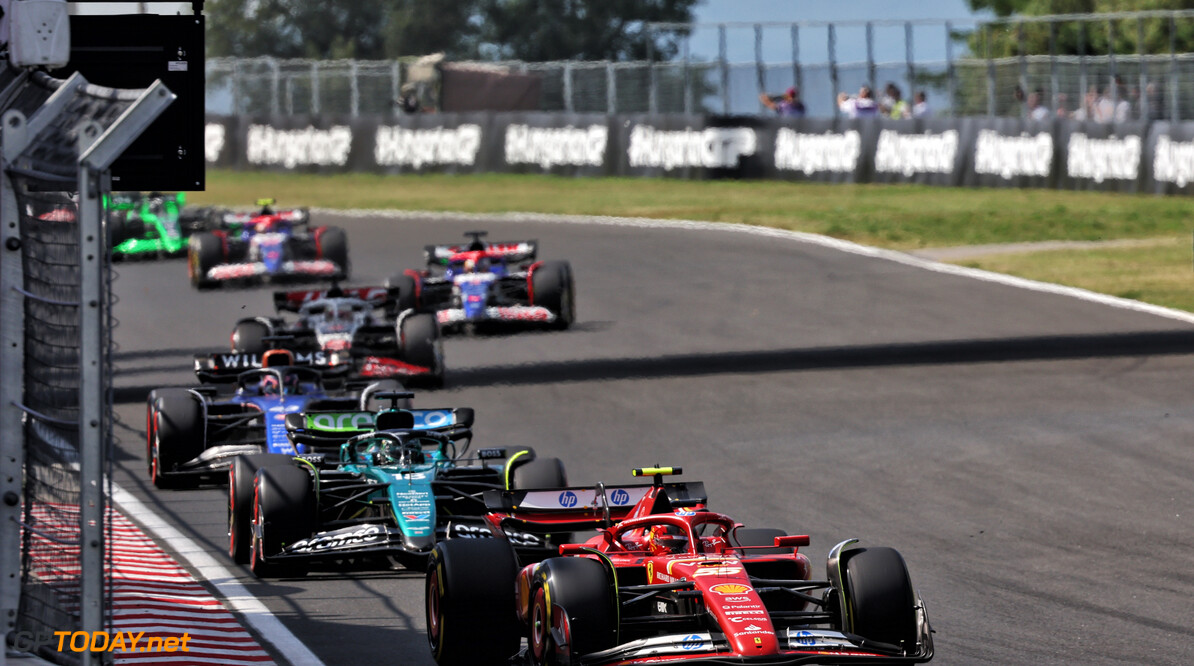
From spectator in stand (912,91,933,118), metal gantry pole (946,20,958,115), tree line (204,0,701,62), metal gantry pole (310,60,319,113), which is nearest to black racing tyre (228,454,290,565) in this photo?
spectator in stand (912,91,933,118)

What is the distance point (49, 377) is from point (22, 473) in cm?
33

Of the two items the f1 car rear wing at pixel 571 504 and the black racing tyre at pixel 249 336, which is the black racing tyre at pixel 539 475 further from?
the black racing tyre at pixel 249 336

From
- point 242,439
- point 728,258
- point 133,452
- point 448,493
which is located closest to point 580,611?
point 448,493

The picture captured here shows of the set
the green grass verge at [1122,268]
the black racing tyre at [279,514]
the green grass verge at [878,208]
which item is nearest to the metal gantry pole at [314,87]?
the green grass verge at [878,208]

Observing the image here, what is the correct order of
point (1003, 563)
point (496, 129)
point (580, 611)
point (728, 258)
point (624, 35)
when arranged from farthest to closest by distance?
point (624, 35) → point (496, 129) → point (728, 258) → point (1003, 563) → point (580, 611)

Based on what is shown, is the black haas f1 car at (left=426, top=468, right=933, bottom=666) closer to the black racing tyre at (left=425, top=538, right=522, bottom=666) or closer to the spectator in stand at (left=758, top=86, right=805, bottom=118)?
the black racing tyre at (left=425, top=538, right=522, bottom=666)

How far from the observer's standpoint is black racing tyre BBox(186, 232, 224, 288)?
24812mm

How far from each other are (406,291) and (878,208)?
13.0 metres

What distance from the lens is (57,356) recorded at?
6.09m

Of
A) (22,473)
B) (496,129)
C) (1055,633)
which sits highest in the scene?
(496,129)

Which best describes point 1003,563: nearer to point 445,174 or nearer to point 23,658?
point 23,658

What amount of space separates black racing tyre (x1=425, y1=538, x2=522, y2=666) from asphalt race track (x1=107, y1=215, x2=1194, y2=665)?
1.88 ft

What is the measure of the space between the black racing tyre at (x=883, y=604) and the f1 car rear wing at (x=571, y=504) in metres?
1.81

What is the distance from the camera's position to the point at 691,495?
980 centimetres
